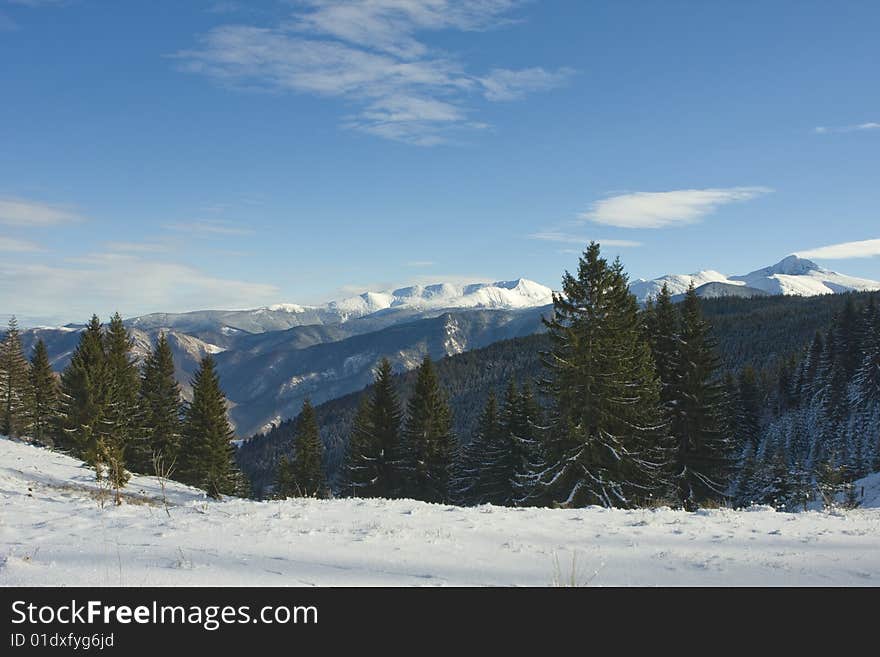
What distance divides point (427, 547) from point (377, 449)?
3086 cm

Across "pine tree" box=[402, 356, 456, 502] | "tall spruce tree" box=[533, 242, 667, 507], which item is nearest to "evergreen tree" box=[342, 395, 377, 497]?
"pine tree" box=[402, 356, 456, 502]

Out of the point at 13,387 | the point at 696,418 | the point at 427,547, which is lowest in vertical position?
the point at 13,387

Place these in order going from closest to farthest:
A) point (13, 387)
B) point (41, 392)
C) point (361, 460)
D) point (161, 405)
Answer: point (361, 460), point (161, 405), point (13, 387), point (41, 392)

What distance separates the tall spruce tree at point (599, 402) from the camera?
21294 millimetres

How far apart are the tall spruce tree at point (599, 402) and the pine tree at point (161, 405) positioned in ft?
109

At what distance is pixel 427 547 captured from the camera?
6.46 m

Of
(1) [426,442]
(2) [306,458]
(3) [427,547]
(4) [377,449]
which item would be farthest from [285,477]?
(3) [427,547]

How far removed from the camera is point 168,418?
145ft

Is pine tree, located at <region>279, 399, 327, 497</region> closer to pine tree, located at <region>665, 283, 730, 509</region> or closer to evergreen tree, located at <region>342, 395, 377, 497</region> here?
evergreen tree, located at <region>342, 395, 377, 497</region>

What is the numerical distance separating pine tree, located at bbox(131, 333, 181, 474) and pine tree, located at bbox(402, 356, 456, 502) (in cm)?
1944

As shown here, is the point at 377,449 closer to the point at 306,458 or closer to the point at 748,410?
the point at 306,458

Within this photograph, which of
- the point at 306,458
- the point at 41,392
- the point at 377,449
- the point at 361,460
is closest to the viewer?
the point at 361,460

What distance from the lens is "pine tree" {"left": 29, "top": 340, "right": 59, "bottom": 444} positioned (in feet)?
164
